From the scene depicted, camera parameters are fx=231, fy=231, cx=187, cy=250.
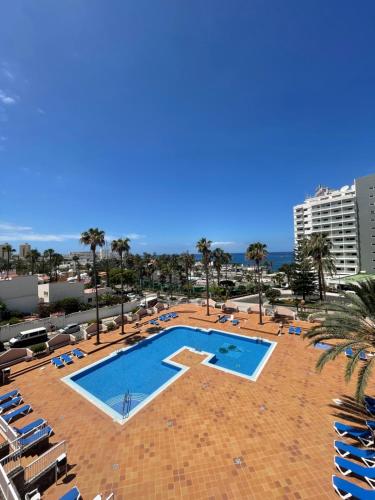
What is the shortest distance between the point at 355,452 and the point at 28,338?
25.1 meters

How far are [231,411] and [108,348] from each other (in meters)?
12.7

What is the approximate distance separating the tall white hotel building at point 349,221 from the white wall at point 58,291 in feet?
210

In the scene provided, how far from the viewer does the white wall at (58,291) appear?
3613 centimetres

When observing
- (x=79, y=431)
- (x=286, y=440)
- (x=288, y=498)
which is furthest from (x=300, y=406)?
(x=79, y=431)

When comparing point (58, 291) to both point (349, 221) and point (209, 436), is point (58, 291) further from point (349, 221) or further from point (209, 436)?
point (349, 221)

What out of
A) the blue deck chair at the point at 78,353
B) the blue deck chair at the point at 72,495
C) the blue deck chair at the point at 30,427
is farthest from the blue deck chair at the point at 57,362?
the blue deck chair at the point at 72,495

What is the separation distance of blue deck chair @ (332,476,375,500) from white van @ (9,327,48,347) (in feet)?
79.7

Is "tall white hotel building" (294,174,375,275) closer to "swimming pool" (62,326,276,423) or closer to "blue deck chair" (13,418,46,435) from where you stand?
"swimming pool" (62,326,276,423)

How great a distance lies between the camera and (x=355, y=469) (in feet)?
25.3

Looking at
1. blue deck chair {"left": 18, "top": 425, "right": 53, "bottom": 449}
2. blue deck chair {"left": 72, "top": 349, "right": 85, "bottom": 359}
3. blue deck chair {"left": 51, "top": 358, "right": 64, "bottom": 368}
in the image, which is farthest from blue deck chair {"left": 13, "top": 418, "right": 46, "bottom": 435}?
blue deck chair {"left": 72, "top": 349, "right": 85, "bottom": 359}

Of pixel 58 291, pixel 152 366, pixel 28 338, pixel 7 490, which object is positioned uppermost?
pixel 58 291

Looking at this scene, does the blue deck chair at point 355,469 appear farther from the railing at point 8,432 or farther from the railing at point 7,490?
the railing at point 8,432

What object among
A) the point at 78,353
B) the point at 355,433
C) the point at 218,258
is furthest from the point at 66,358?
the point at 218,258

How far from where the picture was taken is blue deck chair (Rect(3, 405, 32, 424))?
11.3 m
